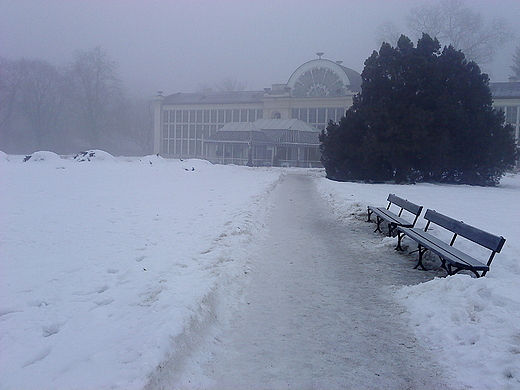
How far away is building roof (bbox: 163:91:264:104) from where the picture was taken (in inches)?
2616

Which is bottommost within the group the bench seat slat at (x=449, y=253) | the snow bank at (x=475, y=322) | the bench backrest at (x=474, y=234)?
the snow bank at (x=475, y=322)

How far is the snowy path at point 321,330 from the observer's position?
4.06 m

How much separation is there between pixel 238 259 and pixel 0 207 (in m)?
5.95

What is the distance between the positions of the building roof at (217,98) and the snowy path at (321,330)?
59.1 meters

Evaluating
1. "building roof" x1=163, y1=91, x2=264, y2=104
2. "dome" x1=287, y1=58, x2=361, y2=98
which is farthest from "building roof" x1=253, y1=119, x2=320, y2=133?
"building roof" x1=163, y1=91, x2=264, y2=104

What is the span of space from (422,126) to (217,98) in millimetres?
48332

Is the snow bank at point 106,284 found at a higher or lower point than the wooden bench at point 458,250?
lower

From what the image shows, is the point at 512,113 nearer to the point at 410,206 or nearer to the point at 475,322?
the point at 410,206

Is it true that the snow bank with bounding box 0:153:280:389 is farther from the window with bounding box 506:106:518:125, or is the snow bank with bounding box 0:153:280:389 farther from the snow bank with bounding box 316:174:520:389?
the window with bounding box 506:106:518:125

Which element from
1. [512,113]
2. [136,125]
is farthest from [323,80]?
[136,125]

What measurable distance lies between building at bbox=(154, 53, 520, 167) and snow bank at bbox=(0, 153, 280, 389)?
38873 mm

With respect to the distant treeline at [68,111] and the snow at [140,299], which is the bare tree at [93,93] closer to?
the distant treeline at [68,111]

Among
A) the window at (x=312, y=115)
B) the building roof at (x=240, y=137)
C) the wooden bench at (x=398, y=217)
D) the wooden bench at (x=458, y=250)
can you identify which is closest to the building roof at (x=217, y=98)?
the window at (x=312, y=115)

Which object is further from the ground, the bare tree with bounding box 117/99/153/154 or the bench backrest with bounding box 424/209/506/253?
the bare tree with bounding box 117/99/153/154
